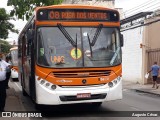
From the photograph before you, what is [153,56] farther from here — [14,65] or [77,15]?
[77,15]

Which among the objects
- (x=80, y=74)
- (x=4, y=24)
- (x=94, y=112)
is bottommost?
(x=94, y=112)

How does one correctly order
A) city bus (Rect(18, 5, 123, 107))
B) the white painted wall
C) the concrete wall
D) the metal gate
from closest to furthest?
city bus (Rect(18, 5, 123, 107)), the metal gate, the concrete wall, the white painted wall

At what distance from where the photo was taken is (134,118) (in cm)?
999

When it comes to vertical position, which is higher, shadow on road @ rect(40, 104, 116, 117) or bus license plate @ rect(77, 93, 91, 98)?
bus license plate @ rect(77, 93, 91, 98)

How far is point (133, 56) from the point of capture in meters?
27.2

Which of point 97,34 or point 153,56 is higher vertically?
point 97,34

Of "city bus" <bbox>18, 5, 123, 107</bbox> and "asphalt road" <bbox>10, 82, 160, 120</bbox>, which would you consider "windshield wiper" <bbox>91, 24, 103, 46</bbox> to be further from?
"asphalt road" <bbox>10, 82, 160, 120</bbox>

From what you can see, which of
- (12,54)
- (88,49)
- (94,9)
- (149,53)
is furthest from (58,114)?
(12,54)

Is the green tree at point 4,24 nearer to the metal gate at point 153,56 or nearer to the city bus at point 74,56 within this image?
the metal gate at point 153,56

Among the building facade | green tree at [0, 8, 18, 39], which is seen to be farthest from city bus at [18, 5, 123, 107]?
green tree at [0, 8, 18, 39]

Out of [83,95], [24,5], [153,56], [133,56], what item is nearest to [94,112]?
[83,95]

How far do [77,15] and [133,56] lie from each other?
1703cm

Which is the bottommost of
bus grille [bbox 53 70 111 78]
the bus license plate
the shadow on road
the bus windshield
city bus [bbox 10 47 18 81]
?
city bus [bbox 10 47 18 81]

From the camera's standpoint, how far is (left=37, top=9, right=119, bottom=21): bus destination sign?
10508mm
